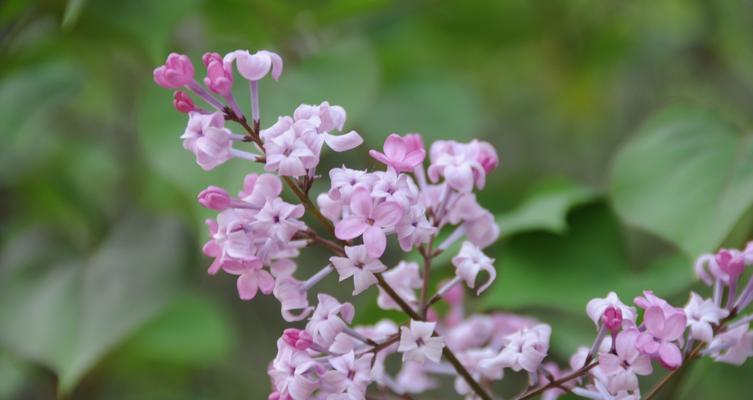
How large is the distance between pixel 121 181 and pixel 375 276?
0.88 metres

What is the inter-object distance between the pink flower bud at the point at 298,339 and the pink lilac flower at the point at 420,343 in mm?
45

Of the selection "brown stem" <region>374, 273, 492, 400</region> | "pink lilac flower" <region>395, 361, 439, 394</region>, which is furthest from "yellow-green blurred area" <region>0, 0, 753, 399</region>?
"brown stem" <region>374, 273, 492, 400</region>

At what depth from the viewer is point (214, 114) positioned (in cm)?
41

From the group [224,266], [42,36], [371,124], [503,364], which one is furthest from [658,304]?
[42,36]

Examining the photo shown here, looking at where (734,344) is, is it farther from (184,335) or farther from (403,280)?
(184,335)

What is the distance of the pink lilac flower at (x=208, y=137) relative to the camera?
408 mm

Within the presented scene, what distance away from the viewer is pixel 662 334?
1.34 ft

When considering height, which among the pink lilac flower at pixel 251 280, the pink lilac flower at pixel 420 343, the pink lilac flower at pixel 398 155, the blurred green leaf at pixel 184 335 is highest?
the pink lilac flower at pixel 398 155

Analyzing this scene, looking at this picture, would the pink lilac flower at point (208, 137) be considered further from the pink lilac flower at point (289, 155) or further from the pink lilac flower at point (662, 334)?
the pink lilac flower at point (662, 334)

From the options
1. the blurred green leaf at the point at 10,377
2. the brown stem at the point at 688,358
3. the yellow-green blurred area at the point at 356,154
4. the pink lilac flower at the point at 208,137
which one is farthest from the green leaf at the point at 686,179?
the blurred green leaf at the point at 10,377

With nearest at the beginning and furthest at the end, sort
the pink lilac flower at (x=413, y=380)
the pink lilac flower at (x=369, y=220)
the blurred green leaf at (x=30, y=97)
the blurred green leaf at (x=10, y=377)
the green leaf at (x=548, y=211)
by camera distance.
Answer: the pink lilac flower at (x=369, y=220)
the pink lilac flower at (x=413, y=380)
the green leaf at (x=548, y=211)
the blurred green leaf at (x=30, y=97)
the blurred green leaf at (x=10, y=377)

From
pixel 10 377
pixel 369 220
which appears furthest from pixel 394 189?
pixel 10 377

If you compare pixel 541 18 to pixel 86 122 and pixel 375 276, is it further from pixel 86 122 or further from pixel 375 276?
pixel 375 276

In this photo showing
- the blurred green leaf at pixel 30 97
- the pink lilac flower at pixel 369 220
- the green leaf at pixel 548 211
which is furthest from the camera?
the blurred green leaf at pixel 30 97
